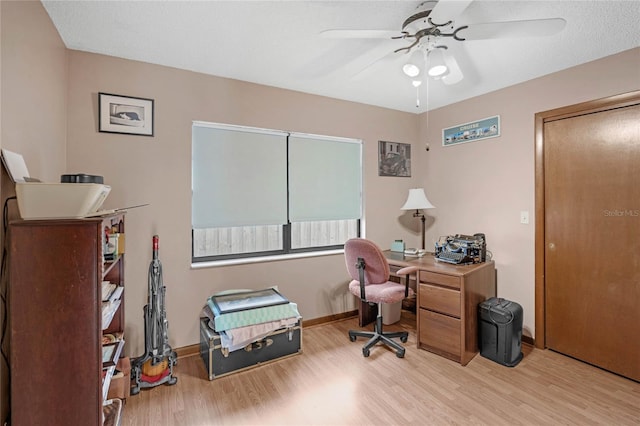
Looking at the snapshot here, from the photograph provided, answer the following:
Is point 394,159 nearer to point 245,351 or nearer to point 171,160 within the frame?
point 171,160

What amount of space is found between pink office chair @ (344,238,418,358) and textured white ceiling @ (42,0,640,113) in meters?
1.46

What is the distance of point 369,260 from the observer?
8.54ft

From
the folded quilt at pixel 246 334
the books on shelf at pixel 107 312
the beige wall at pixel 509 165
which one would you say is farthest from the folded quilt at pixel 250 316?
the beige wall at pixel 509 165

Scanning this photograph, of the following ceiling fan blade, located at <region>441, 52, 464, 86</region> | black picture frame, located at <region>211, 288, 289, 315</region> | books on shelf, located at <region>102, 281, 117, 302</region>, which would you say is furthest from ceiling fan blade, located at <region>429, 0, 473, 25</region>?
books on shelf, located at <region>102, 281, 117, 302</region>

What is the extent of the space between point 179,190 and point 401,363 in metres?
2.31

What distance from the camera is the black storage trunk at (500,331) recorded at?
8.14 feet

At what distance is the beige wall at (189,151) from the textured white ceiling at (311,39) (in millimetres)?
150

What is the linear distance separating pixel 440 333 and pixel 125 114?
308cm

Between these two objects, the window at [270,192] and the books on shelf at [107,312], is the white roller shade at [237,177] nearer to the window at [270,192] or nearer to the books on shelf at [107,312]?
the window at [270,192]

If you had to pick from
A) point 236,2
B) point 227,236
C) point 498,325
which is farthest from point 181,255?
point 498,325

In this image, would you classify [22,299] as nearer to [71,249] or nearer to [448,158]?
[71,249]

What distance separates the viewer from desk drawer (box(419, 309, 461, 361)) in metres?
2.54

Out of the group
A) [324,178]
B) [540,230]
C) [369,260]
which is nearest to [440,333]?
[369,260]

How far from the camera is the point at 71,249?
1.33m
